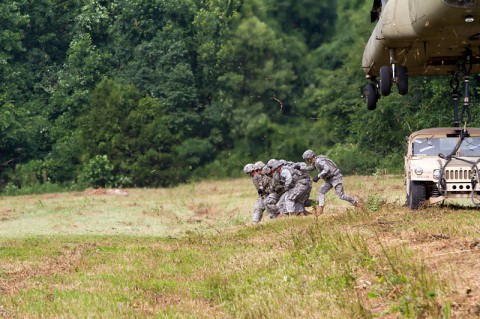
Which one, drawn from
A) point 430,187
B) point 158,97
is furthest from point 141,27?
point 430,187

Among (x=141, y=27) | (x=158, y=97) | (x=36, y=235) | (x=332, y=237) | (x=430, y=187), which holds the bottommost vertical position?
(x=158, y=97)

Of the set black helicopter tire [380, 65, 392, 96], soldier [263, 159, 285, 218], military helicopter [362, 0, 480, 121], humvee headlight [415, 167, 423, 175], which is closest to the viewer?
military helicopter [362, 0, 480, 121]

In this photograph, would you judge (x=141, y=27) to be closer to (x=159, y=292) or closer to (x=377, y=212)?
(x=377, y=212)

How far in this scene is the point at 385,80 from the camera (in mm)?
20234

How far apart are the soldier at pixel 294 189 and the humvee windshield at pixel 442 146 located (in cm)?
361

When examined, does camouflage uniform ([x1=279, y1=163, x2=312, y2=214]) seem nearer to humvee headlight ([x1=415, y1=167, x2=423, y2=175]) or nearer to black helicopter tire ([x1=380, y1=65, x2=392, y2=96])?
black helicopter tire ([x1=380, y1=65, x2=392, y2=96])

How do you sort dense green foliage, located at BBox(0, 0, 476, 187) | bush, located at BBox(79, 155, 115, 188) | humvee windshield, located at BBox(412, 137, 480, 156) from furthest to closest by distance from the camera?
1. bush, located at BBox(79, 155, 115, 188)
2. dense green foliage, located at BBox(0, 0, 476, 187)
3. humvee windshield, located at BBox(412, 137, 480, 156)

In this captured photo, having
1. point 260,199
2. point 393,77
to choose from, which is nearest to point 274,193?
point 260,199

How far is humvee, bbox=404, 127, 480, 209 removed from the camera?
55.8ft

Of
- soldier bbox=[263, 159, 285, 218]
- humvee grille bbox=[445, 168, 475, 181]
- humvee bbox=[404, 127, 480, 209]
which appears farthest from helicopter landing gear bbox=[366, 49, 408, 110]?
soldier bbox=[263, 159, 285, 218]

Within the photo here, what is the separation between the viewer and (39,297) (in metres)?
11.1

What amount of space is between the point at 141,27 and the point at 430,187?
4542cm

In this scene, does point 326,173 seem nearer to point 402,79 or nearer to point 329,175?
point 329,175

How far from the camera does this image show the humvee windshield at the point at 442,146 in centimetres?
1797
